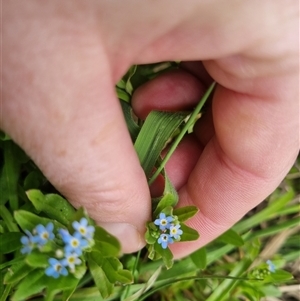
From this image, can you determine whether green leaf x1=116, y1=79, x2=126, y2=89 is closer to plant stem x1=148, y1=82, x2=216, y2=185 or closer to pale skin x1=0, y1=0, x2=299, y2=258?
pale skin x1=0, y1=0, x2=299, y2=258

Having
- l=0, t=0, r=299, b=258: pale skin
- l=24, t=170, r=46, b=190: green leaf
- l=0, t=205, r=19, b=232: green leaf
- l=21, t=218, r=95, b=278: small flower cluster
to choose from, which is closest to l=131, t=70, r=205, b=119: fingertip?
l=0, t=0, r=299, b=258: pale skin

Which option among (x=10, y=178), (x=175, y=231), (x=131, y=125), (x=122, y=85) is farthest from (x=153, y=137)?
(x=10, y=178)

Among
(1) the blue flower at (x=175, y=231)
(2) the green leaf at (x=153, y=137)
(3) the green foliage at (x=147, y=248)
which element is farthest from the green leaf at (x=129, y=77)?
(1) the blue flower at (x=175, y=231)

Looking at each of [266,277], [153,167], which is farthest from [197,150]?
[266,277]

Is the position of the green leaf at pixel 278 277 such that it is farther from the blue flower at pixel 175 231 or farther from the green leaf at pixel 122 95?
the green leaf at pixel 122 95

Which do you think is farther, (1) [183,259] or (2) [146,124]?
(1) [183,259]

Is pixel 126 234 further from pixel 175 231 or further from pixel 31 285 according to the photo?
pixel 31 285

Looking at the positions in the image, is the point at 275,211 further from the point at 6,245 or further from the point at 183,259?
the point at 6,245
